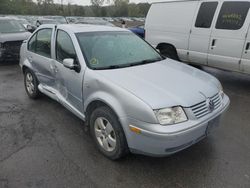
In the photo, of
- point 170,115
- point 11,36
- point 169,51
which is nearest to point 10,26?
point 11,36

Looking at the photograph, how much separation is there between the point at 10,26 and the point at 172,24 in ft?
21.9

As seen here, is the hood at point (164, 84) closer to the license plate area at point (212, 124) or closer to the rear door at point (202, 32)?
the license plate area at point (212, 124)

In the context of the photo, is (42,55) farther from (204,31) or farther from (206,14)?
(206,14)

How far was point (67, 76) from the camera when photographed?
11.5 ft

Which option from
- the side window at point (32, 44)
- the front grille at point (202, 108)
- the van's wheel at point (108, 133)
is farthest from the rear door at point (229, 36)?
the side window at point (32, 44)

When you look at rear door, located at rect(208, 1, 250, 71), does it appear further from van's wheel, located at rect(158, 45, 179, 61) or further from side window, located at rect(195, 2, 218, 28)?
van's wheel, located at rect(158, 45, 179, 61)

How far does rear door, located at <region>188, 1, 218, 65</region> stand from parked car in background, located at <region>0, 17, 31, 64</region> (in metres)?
6.27

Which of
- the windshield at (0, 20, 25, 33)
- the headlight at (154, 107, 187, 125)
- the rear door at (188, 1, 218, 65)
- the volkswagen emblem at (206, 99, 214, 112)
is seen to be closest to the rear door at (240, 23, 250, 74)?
the rear door at (188, 1, 218, 65)

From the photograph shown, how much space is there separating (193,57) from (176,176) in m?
4.26

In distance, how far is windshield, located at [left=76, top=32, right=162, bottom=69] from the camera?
327 cm

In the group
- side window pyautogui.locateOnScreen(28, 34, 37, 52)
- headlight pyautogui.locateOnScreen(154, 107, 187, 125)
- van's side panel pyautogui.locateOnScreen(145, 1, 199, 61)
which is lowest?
headlight pyautogui.locateOnScreen(154, 107, 187, 125)

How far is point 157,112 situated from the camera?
241 centimetres

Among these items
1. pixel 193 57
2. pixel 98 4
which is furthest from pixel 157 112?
pixel 98 4

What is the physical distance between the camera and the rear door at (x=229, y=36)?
5227 millimetres
